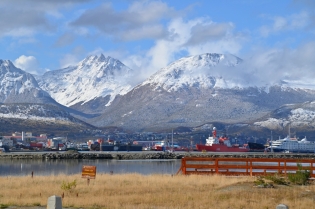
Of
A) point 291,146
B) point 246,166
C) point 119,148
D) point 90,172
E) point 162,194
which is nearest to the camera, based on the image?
point 162,194

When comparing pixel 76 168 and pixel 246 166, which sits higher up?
pixel 246 166

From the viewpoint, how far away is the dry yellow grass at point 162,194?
24.1 meters

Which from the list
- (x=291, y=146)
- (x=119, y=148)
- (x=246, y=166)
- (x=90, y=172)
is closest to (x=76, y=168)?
(x=246, y=166)

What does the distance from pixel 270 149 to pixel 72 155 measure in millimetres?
89698

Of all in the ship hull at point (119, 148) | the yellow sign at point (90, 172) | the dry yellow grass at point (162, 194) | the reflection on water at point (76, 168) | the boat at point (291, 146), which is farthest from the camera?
the boat at point (291, 146)

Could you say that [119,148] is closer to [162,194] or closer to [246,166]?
[246,166]

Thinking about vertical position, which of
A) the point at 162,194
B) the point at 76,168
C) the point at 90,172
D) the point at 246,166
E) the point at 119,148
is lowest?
the point at 162,194

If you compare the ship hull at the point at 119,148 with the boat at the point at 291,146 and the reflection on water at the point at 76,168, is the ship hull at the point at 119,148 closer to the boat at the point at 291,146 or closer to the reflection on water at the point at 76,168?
the boat at the point at 291,146

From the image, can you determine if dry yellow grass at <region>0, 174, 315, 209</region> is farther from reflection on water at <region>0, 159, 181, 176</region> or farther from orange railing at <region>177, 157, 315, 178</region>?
reflection on water at <region>0, 159, 181, 176</region>

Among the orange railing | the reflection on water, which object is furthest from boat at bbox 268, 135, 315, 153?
the orange railing

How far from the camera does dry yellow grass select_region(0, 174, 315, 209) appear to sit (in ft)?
78.9

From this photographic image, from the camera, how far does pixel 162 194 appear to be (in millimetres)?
27047

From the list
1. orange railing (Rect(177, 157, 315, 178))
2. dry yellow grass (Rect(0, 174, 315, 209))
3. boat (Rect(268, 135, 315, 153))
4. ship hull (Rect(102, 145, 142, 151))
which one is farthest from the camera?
boat (Rect(268, 135, 315, 153))

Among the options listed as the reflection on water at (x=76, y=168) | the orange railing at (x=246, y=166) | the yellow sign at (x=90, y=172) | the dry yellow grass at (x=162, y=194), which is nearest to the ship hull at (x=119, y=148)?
the reflection on water at (x=76, y=168)
